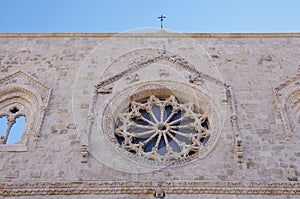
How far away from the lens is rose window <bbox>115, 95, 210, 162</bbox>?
892 centimetres

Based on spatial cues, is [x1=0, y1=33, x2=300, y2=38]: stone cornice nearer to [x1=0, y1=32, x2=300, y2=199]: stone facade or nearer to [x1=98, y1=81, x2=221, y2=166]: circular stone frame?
[x1=0, y1=32, x2=300, y2=199]: stone facade

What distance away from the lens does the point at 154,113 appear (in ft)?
32.6

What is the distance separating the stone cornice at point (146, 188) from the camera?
7.77 metres

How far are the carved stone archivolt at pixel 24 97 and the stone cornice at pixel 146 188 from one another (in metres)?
1.82

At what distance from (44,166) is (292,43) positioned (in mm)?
6489

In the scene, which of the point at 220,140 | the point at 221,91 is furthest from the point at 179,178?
the point at 221,91

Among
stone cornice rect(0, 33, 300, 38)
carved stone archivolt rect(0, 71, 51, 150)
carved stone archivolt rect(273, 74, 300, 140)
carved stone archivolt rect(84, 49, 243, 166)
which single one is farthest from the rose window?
stone cornice rect(0, 33, 300, 38)

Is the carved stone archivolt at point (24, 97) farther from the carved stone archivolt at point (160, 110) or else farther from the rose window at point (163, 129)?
the rose window at point (163, 129)

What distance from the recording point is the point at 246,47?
37.3 feet

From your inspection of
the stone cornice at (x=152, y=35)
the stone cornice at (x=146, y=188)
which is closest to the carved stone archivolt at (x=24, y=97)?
the stone cornice at (x=152, y=35)

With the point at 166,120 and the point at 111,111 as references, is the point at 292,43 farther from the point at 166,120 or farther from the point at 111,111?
the point at 111,111

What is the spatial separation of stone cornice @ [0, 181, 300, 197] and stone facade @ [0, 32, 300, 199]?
0.02 metres

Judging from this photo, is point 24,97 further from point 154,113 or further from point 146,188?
point 146,188

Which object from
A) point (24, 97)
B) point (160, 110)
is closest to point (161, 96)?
point (160, 110)
